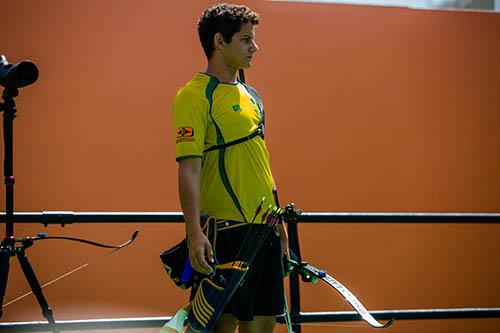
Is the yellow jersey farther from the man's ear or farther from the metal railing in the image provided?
the metal railing

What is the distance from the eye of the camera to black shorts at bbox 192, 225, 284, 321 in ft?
8.48

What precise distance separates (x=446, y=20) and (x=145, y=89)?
2.22 metres

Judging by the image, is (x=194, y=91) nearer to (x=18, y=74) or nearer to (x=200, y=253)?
(x=200, y=253)

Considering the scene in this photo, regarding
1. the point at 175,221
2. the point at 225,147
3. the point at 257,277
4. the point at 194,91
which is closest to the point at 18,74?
the point at 194,91

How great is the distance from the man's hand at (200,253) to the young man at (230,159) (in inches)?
1.4

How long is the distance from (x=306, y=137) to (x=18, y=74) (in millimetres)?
3018

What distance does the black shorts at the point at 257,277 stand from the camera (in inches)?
102

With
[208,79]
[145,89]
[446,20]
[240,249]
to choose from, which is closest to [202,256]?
[240,249]

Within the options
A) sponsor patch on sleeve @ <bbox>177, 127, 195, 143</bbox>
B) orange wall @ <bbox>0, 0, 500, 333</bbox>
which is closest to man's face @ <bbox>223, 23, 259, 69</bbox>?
sponsor patch on sleeve @ <bbox>177, 127, 195, 143</bbox>

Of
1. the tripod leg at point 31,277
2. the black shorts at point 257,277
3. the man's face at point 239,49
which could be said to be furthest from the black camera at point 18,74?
the black shorts at point 257,277

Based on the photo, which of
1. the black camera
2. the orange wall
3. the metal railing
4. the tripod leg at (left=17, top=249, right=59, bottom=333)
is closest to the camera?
the black camera

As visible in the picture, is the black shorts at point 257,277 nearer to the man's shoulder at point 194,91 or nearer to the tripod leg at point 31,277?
the man's shoulder at point 194,91

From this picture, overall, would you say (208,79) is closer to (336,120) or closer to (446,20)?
(336,120)

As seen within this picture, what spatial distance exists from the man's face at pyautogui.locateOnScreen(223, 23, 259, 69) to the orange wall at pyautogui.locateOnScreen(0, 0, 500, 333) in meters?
2.74
